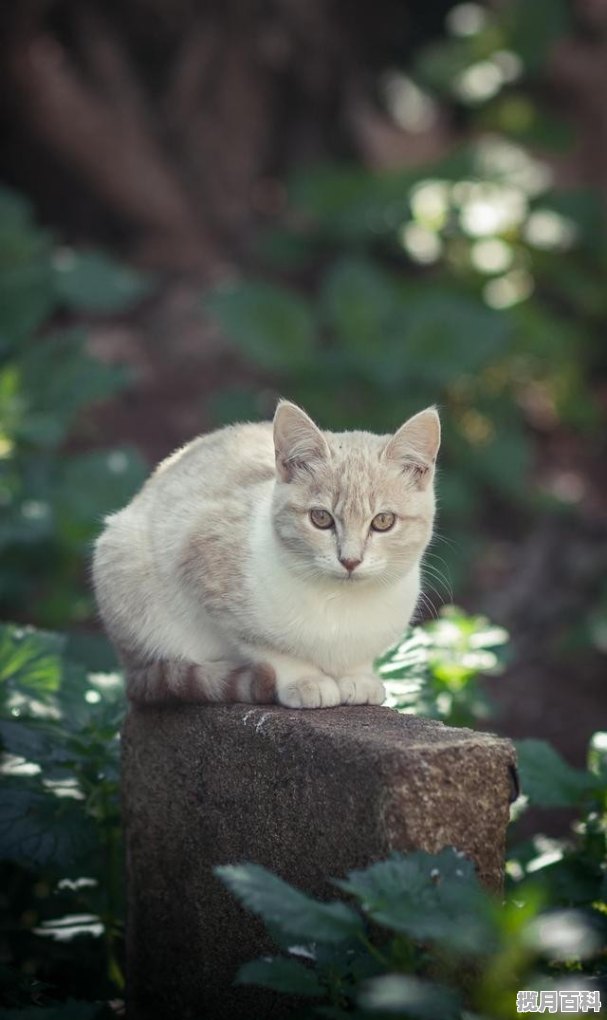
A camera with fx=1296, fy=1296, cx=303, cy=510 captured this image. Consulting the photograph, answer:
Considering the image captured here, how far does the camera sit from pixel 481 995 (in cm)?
196

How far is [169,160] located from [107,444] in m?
Answer: 1.84

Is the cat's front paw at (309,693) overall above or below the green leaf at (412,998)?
above

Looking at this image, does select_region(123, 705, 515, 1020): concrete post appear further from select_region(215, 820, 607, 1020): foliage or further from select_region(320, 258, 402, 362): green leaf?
select_region(320, 258, 402, 362): green leaf

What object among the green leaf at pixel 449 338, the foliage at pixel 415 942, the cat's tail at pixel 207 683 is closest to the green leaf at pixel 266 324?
the green leaf at pixel 449 338

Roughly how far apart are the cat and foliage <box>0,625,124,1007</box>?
276 millimetres

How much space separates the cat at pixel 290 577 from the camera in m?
2.64

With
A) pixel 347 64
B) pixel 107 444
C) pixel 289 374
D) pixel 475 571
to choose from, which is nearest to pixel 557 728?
pixel 475 571

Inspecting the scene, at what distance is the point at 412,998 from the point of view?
184cm

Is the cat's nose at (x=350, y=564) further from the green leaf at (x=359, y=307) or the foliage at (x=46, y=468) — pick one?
the green leaf at (x=359, y=307)

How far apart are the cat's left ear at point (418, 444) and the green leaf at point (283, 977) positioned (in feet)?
3.45

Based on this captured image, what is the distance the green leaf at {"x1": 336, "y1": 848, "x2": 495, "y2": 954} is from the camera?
1.92 m

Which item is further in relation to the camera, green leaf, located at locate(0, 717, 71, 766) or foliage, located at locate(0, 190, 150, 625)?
foliage, located at locate(0, 190, 150, 625)

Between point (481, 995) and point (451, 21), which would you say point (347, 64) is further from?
point (481, 995)

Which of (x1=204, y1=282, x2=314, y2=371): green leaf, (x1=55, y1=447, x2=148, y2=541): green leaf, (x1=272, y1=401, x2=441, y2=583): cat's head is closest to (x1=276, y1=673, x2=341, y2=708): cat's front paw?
(x1=272, y1=401, x2=441, y2=583): cat's head
